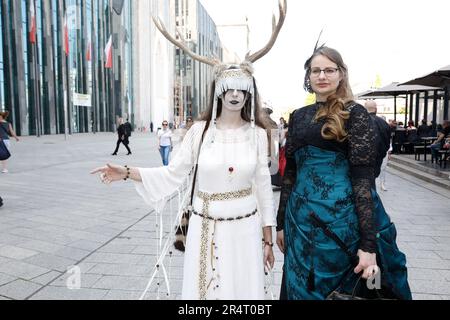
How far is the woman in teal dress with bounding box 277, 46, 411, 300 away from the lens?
1.87 m

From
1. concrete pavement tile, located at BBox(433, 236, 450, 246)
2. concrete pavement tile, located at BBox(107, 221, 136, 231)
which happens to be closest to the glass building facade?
concrete pavement tile, located at BBox(107, 221, 136, 231)

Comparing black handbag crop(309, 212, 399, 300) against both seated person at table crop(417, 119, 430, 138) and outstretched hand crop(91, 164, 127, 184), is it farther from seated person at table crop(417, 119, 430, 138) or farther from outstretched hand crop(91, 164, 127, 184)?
seated person at table crop(417, 119, 430, 138)

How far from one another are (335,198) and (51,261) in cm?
340

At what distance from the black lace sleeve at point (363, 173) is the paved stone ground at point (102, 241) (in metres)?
1.49

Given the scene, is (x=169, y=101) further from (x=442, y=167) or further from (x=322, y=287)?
(x=322, y=287)

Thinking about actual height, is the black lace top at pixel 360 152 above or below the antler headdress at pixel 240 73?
below

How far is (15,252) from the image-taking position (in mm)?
4344

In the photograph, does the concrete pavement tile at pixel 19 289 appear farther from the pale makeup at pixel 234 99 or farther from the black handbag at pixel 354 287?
the black handbag at pixel 354 287

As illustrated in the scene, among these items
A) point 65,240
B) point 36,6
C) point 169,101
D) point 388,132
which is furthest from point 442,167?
point 169,101

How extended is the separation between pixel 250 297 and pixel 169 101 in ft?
207

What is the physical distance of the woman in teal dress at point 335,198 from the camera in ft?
6.13

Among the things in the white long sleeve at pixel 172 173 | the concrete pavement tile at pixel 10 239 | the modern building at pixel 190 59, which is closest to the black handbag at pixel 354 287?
the white long sleeve at pixel 172 173

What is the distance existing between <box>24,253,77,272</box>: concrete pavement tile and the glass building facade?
24203mm

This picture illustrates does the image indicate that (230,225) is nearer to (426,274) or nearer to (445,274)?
(426,274)
